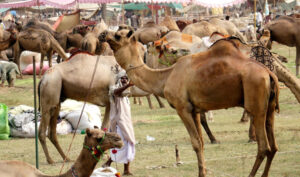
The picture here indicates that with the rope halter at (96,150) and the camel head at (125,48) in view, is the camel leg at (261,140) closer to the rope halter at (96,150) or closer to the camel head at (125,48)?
the camel head at (125,48)

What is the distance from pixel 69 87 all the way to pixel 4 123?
3.18 meters

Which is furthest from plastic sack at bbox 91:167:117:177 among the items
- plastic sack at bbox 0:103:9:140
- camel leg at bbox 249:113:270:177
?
plastic sack at bbox 0:103:9:140

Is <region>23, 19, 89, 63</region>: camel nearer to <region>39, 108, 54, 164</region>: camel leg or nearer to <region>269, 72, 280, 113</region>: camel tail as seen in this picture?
<region>39, 108, 54, 164</region>: camel leg

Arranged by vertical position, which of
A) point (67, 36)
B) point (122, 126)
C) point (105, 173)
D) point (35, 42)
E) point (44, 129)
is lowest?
point (67, 36)

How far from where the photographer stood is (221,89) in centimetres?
738

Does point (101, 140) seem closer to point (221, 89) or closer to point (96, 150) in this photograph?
point (96, 150)

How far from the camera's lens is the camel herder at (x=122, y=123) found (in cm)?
809

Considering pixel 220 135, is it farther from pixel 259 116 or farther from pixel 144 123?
pixel 259 116

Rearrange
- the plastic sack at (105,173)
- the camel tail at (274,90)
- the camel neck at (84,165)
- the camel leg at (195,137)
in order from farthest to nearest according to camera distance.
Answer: the camel leg at (195,137), the camel tail at (274,90), the plastic sack at (105,173), the camel neck at (84,165)

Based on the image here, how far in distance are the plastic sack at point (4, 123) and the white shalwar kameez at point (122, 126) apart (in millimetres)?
3686

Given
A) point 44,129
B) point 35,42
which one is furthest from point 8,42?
point 44,129

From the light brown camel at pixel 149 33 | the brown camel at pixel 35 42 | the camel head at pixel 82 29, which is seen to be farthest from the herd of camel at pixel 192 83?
the camel head at pixel 82 29

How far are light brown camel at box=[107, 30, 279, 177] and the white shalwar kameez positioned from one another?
70 cm

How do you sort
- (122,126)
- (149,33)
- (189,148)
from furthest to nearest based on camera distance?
(149,33) → (189,148) → (122,126)
